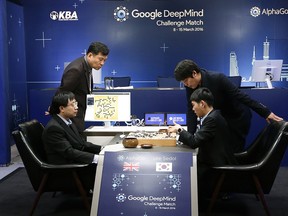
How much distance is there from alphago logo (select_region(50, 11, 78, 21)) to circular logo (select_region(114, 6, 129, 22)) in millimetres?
806

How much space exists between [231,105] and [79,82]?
4.55 feet

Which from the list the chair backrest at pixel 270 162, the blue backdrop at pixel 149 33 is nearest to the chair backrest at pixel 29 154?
the chair backrest at pixel 270 162

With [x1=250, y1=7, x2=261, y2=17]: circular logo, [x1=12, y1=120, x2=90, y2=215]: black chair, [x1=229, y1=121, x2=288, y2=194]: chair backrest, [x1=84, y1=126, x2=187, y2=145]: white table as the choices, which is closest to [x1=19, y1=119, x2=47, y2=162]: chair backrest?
[x1=12, y1=120, x2=90, y2=215]: black chair

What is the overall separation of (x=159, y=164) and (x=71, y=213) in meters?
1.18

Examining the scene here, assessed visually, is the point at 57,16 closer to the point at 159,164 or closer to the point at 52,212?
the point at 52,212

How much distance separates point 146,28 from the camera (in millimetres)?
8461

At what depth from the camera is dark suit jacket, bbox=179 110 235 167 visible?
3115 mm

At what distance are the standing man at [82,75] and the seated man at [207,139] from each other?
105cm

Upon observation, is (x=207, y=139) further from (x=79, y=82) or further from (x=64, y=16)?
(x=64, y=16)

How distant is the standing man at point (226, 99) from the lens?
3.38m

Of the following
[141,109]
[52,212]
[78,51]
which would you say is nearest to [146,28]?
[78,51]

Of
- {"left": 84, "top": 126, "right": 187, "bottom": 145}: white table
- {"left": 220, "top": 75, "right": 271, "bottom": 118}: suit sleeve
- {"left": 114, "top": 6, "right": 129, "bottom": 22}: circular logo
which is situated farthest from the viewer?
{"left": 114, "top": 6, "right": 129, "bottom": 22}: circular logo

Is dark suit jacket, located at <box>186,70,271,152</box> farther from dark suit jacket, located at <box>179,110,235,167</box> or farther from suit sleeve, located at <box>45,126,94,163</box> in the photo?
suit sleeve, located at <box>45,126,94,163</box>

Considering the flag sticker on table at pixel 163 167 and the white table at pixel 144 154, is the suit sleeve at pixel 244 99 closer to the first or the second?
the white table at pixel 144 154
